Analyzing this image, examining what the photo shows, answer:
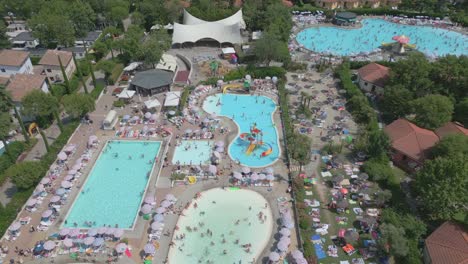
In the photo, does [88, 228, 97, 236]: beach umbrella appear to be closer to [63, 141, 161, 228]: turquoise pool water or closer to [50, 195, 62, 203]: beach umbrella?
[63, 141, 161, 228]: turquoise pool water

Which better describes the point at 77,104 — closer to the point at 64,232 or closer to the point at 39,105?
the point at 39,105

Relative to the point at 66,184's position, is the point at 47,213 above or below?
below

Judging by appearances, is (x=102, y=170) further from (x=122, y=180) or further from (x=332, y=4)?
(x=332, y=4)

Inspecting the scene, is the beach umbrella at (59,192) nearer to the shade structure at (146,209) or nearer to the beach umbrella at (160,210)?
the shade structure at (146,209)

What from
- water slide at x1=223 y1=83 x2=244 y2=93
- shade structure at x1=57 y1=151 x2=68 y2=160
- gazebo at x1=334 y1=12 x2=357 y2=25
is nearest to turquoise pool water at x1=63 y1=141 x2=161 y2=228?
shade structure at x1=57 y1=151 x2=68 y2=160

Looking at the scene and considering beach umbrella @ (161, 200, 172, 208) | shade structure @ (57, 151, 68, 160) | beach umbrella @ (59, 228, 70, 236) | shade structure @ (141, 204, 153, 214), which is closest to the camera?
beach umbrella @ (59, 228, 70, 236)

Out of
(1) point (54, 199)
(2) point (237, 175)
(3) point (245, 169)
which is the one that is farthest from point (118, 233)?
(3) point (245, 169)

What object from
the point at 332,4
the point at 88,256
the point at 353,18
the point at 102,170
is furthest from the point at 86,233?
the point at 332,4
